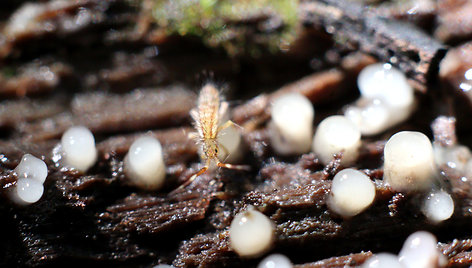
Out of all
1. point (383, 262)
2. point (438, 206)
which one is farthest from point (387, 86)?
point (383, 262)

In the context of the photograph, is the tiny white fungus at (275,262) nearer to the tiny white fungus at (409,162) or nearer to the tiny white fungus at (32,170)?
the tiny white fungus at (409,162)

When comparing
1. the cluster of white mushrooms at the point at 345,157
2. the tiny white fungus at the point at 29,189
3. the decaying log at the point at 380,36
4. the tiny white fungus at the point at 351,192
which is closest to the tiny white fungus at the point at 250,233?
the cluster of white mushrooms at the point at 345,157

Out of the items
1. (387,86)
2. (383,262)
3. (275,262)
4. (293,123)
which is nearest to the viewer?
(383,262)

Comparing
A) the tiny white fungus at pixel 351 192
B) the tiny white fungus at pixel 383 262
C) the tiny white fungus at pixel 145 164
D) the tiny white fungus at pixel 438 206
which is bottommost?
the tiny white fungus at pixel 383 262

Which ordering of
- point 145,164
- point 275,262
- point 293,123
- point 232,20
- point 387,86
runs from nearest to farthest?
point 275,262, point 145,164, point 293,123, point 387,86, point 232,20

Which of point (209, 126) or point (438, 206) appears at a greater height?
point (209, 126)

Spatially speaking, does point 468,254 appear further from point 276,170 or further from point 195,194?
point 195,194

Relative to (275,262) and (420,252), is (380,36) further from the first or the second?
(275,262)
